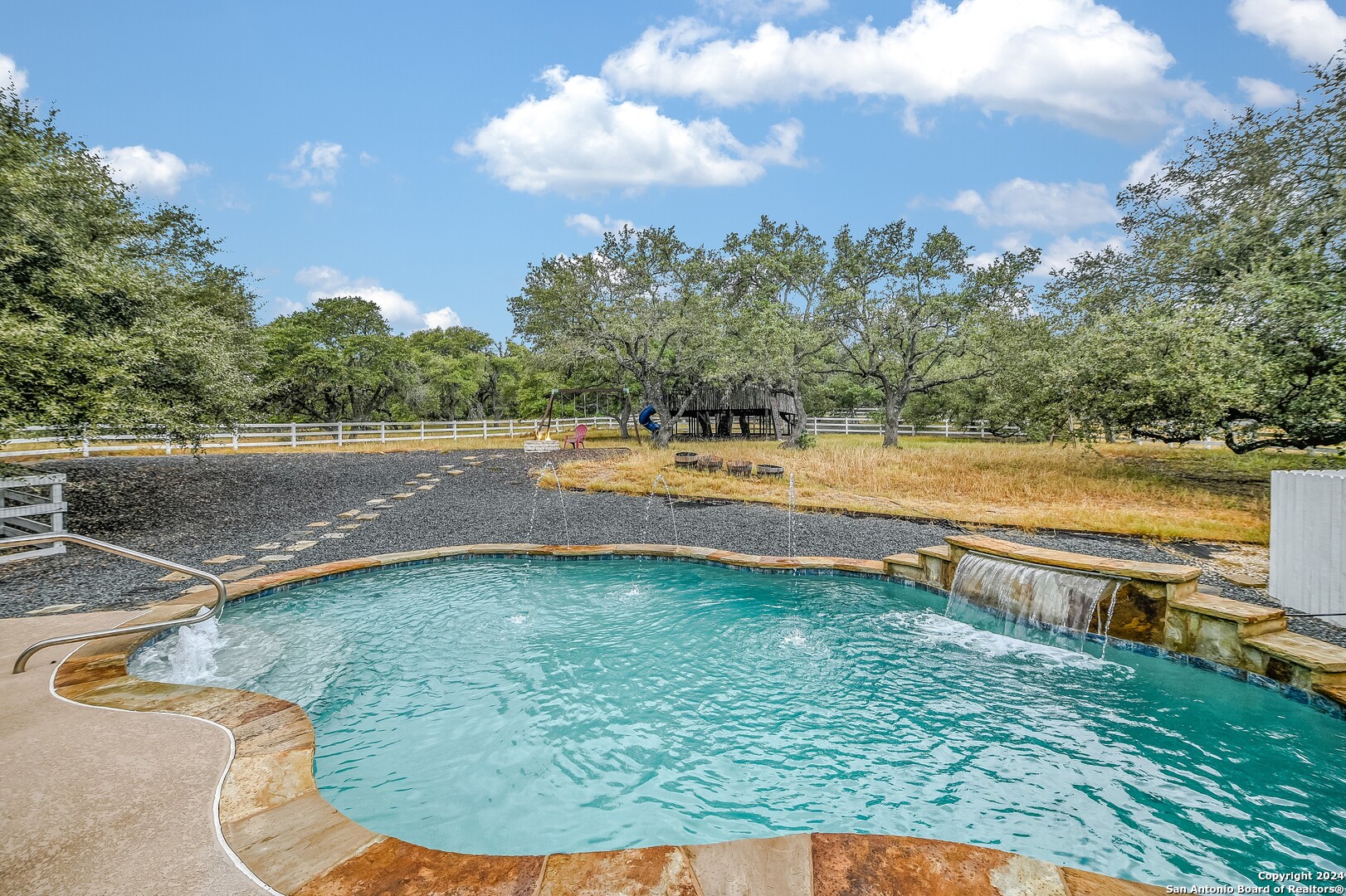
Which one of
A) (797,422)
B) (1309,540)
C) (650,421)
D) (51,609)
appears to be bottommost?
(51,609)

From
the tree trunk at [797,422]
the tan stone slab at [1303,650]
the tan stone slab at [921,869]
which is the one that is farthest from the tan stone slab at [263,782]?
the tree trunk at [797,422]

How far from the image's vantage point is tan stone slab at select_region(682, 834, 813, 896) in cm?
204

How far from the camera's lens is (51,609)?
5.71m

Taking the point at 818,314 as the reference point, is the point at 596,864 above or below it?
below

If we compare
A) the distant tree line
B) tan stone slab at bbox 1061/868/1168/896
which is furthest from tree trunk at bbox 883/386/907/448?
tan stone slab at bbox 1061/868/1168/896

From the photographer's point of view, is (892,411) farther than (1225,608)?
Yes

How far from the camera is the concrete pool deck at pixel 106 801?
6.70 ft

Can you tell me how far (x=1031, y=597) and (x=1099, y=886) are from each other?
4184 mm

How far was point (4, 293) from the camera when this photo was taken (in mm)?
8469

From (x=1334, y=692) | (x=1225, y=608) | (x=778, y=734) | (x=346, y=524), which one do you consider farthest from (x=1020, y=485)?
(x=346, y=524)

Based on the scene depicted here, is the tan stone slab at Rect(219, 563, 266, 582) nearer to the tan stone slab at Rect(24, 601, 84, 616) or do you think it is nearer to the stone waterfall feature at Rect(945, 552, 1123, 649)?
the tan stone slab at Rect(24, 601, 84, 616)

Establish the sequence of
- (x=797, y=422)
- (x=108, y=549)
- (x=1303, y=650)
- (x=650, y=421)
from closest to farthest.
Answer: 1. (x=108, y=549)
2. (x=1303, y=650)
3. (x=797, y=422)
4. (x=650, y=421)

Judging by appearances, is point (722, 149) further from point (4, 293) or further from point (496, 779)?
point (496, 779)

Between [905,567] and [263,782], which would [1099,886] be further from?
[905,567]
